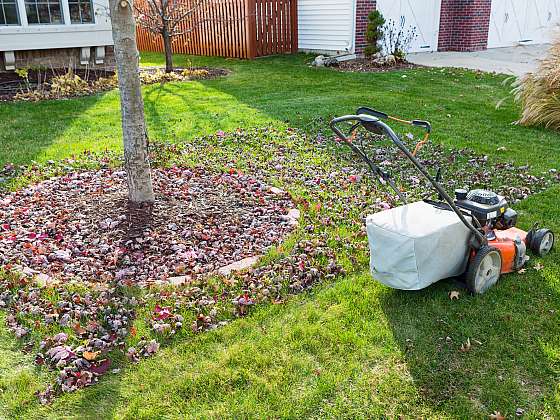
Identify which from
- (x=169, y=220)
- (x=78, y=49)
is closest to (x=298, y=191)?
(x=169, y=220)

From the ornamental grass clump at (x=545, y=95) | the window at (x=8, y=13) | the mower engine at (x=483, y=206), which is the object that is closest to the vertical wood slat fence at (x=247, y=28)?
the window at (x=8, y=13)

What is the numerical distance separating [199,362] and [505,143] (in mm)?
5252

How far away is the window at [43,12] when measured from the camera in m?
11.1

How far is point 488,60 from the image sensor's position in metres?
14.1

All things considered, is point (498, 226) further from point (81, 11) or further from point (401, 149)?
point (81, 11)

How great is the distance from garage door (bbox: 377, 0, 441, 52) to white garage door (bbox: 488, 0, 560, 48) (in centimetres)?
211

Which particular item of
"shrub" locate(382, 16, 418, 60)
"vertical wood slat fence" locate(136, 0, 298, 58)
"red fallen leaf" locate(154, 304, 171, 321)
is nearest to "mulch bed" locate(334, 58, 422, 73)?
"shrub" locate(382, 16, 418, 60)

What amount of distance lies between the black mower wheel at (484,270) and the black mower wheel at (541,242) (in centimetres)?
52

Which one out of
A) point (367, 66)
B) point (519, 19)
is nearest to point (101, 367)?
point (367, 66)

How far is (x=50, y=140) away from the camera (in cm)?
711

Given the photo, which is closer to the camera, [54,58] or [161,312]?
[161,312]

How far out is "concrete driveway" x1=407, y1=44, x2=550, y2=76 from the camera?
12.9 m

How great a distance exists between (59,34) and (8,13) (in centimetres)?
99

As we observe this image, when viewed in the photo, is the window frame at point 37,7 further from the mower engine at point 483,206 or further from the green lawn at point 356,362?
the mower engine at point 483,206
